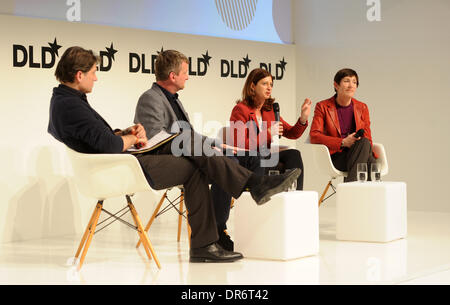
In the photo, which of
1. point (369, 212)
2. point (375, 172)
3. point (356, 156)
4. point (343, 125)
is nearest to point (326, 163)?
point (356, 156)

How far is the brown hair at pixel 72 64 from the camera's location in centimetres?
413

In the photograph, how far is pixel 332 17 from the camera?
26.0 ft

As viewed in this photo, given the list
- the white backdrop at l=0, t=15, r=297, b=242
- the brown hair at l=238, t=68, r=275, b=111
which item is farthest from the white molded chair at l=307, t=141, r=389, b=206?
the white backdrop at l=0, t=15, r=297, b=242

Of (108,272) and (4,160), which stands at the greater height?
(4,160)

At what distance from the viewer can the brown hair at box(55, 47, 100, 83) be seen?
163 inches

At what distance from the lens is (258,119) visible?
5.36m

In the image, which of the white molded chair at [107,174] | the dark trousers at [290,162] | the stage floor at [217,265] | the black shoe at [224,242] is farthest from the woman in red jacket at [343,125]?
the white molded chair at [107,174]

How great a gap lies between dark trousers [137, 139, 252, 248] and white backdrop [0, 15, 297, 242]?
1.68 m

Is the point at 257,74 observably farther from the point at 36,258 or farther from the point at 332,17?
the point at 332,17

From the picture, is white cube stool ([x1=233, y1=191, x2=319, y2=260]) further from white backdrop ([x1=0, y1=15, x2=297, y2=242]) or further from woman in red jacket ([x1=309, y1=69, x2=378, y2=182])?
white backdrop ([x1=0, y1=15, x2=297, y2=242])

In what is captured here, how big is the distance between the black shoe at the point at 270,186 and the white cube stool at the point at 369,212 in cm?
128

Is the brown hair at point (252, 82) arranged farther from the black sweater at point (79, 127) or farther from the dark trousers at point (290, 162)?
the black sweater at point (79, 127)
